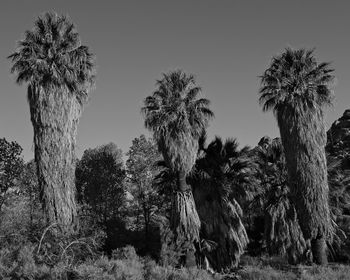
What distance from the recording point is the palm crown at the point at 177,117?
22656 mm

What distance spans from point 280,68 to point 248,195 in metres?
7.92

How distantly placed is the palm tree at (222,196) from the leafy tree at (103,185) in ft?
41.7

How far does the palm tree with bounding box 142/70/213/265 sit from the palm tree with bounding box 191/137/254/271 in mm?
1982

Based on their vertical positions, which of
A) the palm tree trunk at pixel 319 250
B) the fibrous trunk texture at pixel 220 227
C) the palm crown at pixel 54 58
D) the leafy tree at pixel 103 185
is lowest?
the palm tree trunk at pixel 319 250

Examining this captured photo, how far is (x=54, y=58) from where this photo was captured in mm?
19609

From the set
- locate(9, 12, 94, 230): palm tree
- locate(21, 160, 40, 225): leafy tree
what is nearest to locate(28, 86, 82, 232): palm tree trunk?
locate(9, 12, 94, 230): palm tree

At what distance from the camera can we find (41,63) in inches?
744

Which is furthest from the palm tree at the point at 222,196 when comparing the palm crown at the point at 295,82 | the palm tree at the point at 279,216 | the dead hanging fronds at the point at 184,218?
the palm crown at the point at 295,82

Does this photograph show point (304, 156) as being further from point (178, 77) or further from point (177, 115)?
point (178, 77)

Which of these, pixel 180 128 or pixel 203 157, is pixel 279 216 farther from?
pixel 180 128

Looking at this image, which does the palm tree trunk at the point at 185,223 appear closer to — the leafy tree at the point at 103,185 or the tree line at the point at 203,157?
the tree line at the point at 203,157

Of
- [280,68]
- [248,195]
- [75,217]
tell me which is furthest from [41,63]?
[248,195]

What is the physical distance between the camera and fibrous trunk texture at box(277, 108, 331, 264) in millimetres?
18516

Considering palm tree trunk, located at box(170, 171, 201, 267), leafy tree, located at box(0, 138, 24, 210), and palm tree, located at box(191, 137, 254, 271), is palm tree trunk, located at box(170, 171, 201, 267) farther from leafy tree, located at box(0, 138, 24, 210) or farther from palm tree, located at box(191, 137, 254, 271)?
leafy tree, located at box(0, 138, 24, 210)
